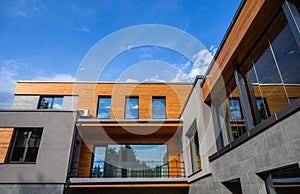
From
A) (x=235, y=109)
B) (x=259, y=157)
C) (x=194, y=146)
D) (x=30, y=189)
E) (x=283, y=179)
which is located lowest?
(x=30, y=189)

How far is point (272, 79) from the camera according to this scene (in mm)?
2734

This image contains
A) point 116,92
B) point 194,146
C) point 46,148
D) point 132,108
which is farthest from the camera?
point 116,92

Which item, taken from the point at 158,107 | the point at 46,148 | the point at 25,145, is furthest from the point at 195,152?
the point at 25,145

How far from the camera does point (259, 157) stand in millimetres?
2688

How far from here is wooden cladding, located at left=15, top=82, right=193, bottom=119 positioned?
30.7 feet

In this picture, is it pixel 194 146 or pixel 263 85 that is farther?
pixel 194 146

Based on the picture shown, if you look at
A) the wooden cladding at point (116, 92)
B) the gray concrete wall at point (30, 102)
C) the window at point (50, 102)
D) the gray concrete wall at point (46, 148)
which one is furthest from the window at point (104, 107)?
the gray concrete wall at point (46, 148)

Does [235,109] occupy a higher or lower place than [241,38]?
lower

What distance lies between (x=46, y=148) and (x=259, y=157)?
6349 mm

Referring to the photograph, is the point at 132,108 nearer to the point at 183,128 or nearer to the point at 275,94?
the point at 183,128

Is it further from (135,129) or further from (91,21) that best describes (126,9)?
(135,129)

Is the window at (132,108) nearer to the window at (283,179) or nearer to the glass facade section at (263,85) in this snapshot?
the glass facade section at (263,85)

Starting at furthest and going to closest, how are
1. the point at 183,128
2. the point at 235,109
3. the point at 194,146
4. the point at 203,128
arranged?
the point at 183,128
the point at 194,146
the point at 203,128
the point at 235,109

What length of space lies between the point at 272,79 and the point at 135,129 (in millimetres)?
6034
